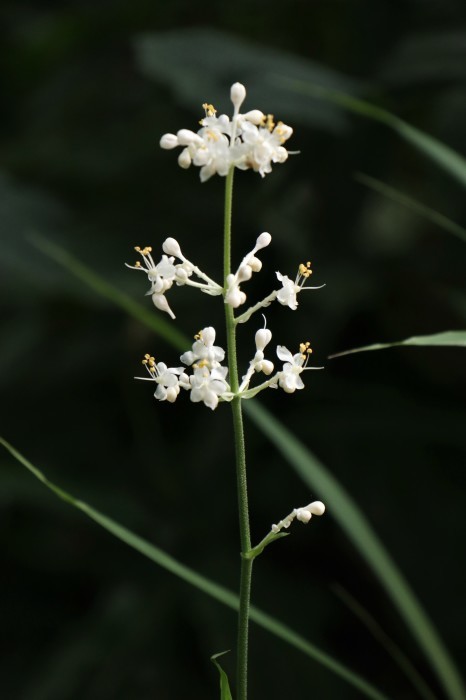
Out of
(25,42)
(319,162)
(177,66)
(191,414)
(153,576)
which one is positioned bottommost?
(153,576)

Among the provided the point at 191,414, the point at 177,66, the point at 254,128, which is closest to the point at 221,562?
the point at 191,414

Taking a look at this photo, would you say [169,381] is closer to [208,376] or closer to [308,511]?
[208,376]

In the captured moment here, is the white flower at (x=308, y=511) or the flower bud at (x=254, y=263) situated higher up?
the flower bud at (x=254, y=263)

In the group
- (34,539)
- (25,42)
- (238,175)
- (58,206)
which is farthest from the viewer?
(25,42)

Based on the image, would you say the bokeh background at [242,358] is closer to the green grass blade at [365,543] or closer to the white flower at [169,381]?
the green grass blade at [365,543]

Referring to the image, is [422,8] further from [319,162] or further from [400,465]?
[400,465]

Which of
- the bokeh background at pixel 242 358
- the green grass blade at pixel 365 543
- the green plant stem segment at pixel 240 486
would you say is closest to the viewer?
the green plant stem segment at pixel 240 486

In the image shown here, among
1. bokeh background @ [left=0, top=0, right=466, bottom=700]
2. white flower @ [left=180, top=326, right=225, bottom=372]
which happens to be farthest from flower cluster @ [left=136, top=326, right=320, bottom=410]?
bokeh background @ [left=0, top=0, right=466, bottom=700]

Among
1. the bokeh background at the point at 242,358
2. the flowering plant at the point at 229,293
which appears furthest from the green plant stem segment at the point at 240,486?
the bokeh background at the point at 242,358
